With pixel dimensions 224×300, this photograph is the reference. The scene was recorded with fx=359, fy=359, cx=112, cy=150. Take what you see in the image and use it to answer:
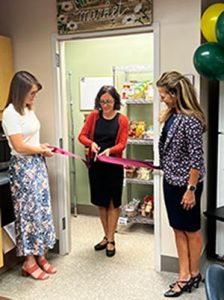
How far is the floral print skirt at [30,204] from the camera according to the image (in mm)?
2750

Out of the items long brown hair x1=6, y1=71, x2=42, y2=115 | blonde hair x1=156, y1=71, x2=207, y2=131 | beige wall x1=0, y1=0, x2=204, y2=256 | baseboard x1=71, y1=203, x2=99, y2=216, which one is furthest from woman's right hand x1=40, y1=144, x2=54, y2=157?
baseboard x1=71, y1=203, x2=99, y2=216

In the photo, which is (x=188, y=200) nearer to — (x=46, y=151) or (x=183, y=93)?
(x=183, y=93)

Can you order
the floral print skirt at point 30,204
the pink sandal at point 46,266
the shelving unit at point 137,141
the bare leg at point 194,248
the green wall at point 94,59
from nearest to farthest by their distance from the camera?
the bare leg at point 194,248 → the floral print skirt at point 30,204 → the pink sandal at point 46,266 → the shelving unit at point 137,141 → the green wall at point 94,59

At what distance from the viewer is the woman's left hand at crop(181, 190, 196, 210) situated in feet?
7.92

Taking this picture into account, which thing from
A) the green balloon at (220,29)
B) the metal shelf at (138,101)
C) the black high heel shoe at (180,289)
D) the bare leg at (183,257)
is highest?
the green balloon at (220,29)

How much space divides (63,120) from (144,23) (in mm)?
1096

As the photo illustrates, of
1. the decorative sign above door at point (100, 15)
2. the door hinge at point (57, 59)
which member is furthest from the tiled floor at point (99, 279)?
the decorative sign above door at point (100, 15)

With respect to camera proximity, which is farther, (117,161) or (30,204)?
(117,161)

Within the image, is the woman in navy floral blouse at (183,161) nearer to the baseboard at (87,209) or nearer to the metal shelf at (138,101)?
the metal shelf at (138,101)

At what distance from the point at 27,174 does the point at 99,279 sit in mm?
1035

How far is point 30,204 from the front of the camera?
2.77 metres

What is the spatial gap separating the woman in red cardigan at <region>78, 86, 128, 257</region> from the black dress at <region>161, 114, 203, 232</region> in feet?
2.41

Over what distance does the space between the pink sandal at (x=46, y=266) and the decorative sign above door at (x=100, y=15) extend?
197 centimetres

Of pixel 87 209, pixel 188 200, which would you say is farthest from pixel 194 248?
pixel 87 209
